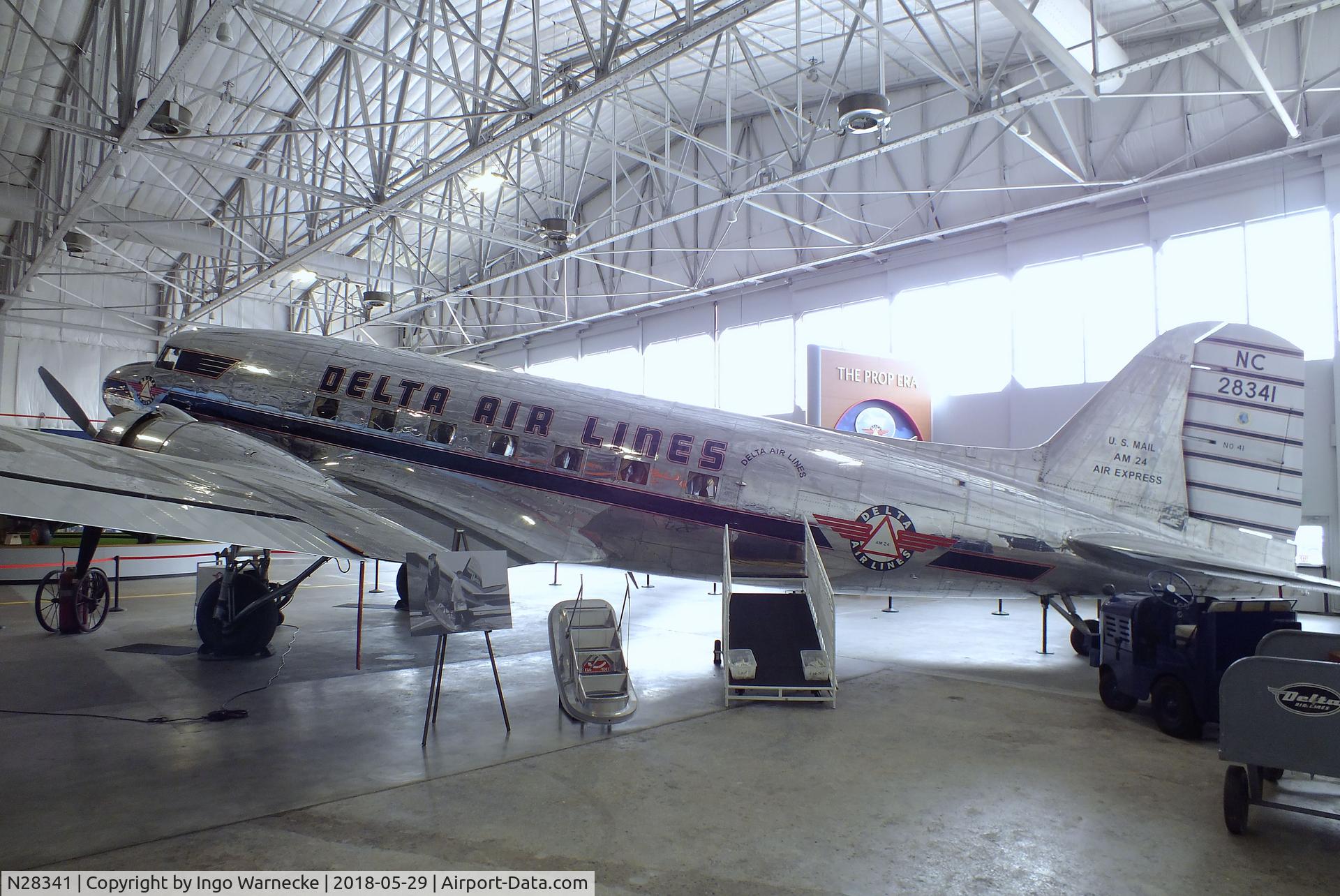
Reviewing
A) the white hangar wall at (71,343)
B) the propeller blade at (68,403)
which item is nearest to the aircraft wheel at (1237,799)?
the propeller blade at (68,403)

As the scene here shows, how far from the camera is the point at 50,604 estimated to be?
12898 mm

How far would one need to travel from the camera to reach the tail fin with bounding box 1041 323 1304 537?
9.55 m

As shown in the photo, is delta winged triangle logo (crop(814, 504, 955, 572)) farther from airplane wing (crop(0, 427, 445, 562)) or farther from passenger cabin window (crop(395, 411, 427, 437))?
passenger cabin window (crop(395, 411, 427, 437))

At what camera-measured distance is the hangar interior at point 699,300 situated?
5.37m

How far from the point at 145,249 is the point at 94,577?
2682 cm

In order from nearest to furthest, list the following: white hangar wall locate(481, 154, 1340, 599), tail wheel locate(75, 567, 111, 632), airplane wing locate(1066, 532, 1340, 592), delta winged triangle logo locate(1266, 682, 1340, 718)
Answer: delta winged triangle logo locate(1266, 682, 1340, 718) → airplane wing locate(1066, 532, 1340, 592) → tail wheel locate(75, 567, 111, 632) → white hangar wall locate(481, 154, 1340, 599)

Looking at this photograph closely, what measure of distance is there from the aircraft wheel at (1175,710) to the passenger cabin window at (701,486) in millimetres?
5125

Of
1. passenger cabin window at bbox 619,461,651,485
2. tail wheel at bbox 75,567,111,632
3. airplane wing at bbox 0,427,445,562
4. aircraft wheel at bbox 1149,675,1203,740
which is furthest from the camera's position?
tail wheel at bbox 75,567,111,632

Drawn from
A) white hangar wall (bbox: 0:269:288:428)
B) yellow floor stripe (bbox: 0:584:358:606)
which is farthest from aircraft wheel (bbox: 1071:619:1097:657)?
white hangar wall (bbox: 0:269:288:428)

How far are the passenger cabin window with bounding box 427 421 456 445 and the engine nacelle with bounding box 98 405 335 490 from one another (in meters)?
1.38

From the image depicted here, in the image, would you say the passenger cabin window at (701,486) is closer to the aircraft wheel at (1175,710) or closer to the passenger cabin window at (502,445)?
the passenger cabin window at (502,445)

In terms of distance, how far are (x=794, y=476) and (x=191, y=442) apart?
7.21m

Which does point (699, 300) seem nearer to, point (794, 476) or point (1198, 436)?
point (794, 476)

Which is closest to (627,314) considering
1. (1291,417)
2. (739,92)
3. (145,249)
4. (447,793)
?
(739,92)
